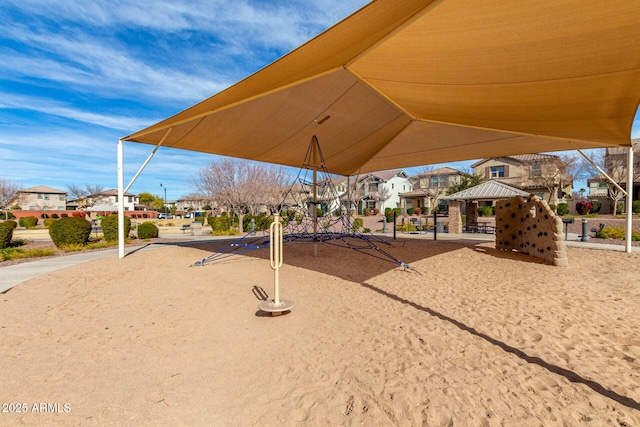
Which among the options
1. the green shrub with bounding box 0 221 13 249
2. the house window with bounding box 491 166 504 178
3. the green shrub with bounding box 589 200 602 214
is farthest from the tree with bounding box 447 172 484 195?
the green shrub with bounding box 0 221 13 249

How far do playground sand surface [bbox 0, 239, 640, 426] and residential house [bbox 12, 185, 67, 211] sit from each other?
65.2 m

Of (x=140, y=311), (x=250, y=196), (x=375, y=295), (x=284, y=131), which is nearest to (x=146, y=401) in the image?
(x=140, y=311)

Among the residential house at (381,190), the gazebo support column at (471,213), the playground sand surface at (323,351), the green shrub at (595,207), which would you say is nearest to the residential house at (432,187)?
the residential house at (381,190)

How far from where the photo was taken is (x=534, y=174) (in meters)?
28.8

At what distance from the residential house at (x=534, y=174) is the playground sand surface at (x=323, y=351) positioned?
26643 mm

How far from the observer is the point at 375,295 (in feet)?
16.6

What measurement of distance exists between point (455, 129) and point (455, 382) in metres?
6.84

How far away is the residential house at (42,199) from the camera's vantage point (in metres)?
50.7

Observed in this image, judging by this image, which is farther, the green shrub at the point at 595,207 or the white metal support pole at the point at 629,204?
the green shrub at the point at 595,207

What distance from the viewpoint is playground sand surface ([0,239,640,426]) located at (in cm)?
213

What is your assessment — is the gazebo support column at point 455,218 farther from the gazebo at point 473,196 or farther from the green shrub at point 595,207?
the green shrub at point 595,207

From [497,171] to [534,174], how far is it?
3.49 m

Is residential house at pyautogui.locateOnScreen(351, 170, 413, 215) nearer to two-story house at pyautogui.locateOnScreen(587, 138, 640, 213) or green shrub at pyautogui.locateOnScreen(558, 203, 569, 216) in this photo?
green shrub at pyautogui.locateOnScreen(558, 203, 569, 216)

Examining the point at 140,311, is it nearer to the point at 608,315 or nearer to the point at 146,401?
the point at 146,401
